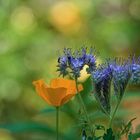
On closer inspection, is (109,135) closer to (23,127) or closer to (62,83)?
(62,83)

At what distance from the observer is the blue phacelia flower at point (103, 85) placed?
0.71m

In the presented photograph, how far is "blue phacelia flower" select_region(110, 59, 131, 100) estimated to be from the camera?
70cm

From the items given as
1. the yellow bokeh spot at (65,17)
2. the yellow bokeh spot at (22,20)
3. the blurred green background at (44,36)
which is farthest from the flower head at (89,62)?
the yellow bokeh spot at (65,17)

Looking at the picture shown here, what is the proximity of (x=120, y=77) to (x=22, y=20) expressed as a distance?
244 centimetres

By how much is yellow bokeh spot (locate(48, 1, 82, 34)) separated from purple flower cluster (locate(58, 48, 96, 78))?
98.2 inches

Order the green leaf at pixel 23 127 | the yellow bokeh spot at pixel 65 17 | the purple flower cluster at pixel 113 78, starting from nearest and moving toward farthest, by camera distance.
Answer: the purple flower cluster at pixel 113 78 → the green leaf at pixel 23 127 → the yellow bokeh spot at pixel 65 17

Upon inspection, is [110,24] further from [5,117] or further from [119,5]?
[5,117]

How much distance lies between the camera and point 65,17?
3.23 meters

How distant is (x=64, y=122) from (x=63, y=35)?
90cm

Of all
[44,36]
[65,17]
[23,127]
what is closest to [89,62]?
[23,127]

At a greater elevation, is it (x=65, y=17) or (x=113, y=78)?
(x=65, y=17)

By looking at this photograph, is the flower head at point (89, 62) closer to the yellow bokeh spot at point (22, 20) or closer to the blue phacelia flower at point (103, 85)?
the blue phacelia flower at point (103, 85)

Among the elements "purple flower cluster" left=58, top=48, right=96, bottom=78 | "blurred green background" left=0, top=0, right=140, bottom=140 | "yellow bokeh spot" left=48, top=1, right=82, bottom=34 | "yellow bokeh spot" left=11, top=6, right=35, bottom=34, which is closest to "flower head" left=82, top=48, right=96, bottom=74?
"purple flower cluster" left=58, top=48, right=96, bottom=78

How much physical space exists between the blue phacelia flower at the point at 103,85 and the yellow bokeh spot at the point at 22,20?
7.53 feet
